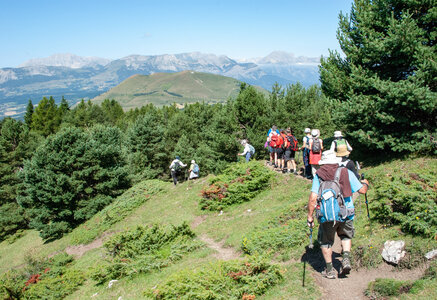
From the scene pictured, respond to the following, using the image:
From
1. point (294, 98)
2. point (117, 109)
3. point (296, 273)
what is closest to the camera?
point (296, 273)

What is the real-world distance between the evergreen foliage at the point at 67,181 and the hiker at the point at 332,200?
24640 millimetres

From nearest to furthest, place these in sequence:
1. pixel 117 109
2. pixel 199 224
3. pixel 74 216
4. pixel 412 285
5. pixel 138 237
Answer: pixel 412 285
pixel 138 237
pixel 199 224
pixel 74 216
pixel 117 109

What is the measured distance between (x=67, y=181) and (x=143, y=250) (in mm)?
18597

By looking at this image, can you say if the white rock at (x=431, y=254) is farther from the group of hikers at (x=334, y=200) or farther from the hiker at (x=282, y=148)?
the hiker at (x=282, y=148)

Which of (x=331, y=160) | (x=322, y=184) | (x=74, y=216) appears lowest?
(x=74, y=216)

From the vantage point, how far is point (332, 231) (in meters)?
5.95

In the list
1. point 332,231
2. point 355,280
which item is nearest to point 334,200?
point 332,231

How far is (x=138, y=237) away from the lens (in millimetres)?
11406

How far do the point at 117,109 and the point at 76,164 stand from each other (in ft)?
184

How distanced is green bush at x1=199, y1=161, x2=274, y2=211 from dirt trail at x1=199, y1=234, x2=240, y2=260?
3.29 meters

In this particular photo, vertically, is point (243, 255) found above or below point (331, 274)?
below

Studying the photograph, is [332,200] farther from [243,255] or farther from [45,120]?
[45,120]

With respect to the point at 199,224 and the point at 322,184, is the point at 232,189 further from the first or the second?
the point at 322,184

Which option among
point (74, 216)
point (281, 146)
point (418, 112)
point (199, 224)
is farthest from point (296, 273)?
point (74, 216)
